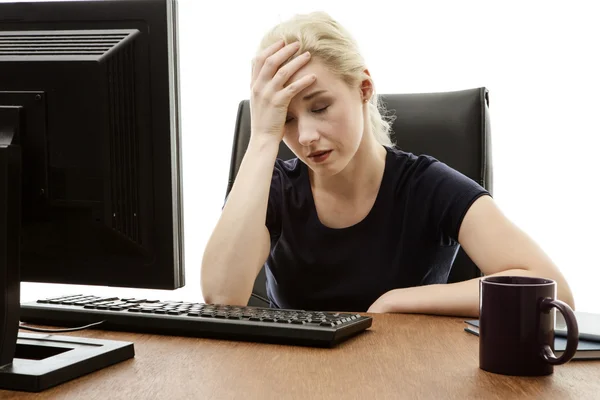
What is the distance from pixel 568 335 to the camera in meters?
0.66

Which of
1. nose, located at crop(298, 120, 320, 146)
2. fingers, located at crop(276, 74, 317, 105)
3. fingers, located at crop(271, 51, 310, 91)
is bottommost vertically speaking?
nose, located at crop(298, 120, 320, 146)

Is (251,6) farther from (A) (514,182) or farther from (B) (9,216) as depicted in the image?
(B) (9,216)

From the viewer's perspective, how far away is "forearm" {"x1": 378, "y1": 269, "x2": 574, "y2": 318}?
1029 mm

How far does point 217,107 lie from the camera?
265cm

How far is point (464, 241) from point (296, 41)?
1.71 ft

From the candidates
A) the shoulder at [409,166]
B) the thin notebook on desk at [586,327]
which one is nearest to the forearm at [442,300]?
the thin notebook on desk at [586,327]

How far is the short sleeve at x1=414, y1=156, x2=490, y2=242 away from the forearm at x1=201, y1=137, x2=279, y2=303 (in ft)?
1.13

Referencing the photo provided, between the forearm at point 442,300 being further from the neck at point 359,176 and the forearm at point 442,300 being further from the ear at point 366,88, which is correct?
the ear at point 366,88

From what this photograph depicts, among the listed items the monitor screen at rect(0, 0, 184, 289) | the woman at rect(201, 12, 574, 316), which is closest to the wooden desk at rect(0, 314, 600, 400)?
the monitor screen at rect(0, 0, 184, 289)

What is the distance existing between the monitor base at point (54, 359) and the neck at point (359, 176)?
77 centimetres

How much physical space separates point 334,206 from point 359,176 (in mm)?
91

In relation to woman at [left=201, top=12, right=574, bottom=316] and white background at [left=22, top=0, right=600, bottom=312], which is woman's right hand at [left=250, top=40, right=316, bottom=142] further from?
white background at [left=22, top=0, right=600, bottom=312]

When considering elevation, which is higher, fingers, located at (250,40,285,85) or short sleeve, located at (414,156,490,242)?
fingers, located at (250,40,285,85)

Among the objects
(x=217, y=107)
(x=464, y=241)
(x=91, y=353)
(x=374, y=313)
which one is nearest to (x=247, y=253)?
(x=374, y=313)
